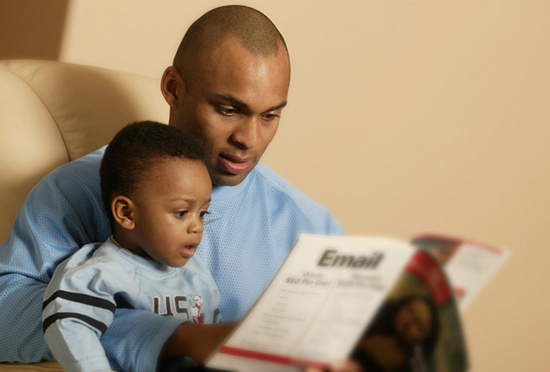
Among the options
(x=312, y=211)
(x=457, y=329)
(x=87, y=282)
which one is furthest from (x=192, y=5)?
(x=457, y=329)

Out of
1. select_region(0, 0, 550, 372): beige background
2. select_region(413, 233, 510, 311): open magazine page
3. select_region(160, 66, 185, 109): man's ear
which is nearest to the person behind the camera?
select_region(413, 233, 510, 311): open magazine page

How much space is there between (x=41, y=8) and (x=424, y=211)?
128 centimetres

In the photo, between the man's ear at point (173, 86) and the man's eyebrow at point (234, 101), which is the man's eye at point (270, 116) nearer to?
the man's eyebrow at point (234, 101)

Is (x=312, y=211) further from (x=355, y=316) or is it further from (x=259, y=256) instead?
(x=355, y=316)

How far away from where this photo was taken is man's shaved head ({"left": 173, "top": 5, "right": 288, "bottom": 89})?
1.72m

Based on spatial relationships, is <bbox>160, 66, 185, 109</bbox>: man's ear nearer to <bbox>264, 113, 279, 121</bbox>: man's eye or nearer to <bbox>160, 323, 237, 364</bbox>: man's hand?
<bbox>264, 113, 279, 121</bbox>: man's eye

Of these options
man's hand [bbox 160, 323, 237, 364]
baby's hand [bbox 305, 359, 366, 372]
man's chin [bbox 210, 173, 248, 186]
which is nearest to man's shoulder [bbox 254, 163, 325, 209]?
man's chin [bbox 210, 173, 248, 186]

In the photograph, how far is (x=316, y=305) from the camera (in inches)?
41.9

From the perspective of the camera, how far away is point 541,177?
8.77 ft

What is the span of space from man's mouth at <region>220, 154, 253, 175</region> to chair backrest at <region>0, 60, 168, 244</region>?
1.08 ft

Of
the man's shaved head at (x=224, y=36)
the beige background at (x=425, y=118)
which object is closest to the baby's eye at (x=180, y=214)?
the man's shaved head at (x=224, y=36)

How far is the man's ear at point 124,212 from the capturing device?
144 cm

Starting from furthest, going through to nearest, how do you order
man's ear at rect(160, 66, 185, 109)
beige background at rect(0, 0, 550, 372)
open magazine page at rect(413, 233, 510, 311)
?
beige background at rect(0, 0, 550, 372) < man's ear at rect(160, 66, 185, 109) < open magazine page at rect(413, 233, 510, 311)

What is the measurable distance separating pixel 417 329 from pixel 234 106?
0.82 meters
